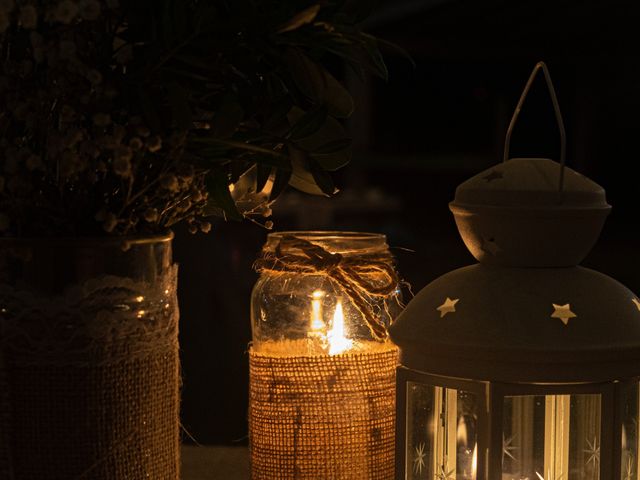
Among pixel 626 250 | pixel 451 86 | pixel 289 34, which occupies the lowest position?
pixel 626 250

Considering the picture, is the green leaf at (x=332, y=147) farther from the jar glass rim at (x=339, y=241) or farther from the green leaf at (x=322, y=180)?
the jar glass rim at (x=339, y=241)

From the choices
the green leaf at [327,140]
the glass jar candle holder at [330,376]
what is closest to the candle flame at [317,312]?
the glass jar candle holder at [330,376]

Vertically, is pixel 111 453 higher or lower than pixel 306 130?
lower

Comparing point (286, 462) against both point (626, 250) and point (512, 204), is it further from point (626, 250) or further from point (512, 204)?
point (626, 250)

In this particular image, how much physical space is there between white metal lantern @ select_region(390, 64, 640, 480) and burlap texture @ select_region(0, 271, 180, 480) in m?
0.23

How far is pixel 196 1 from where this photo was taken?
81cm

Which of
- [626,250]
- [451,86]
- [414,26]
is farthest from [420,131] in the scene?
[626,250]

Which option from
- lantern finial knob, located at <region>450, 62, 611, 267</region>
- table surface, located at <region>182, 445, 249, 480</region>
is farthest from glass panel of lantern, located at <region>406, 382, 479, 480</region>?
table surface, located at <region>182, 445, 249, 480</region>

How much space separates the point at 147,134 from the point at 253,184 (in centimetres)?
24

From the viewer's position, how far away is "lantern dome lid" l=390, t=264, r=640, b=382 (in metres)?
0.77

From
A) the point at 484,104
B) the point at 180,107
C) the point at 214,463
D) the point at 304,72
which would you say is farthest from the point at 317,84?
the point at 484,104

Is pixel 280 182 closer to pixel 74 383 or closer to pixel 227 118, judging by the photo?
pixel 227 118

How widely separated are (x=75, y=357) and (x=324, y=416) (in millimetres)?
305

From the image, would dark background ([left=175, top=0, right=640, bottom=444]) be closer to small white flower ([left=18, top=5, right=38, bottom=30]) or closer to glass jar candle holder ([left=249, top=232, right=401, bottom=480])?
glass jar candle holder ([left=249, top=232, right=401, bottom=480])
